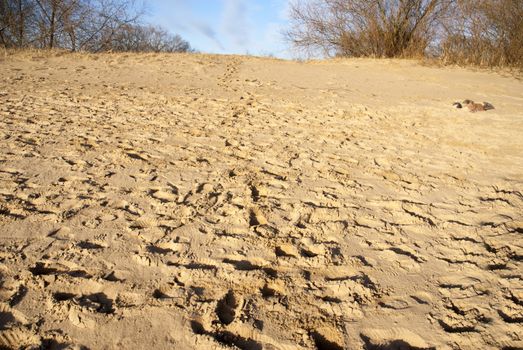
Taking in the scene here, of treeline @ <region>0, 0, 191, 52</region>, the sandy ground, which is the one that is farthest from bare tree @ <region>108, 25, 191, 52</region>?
the sandy ground

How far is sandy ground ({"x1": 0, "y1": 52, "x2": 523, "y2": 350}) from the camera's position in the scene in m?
1.86

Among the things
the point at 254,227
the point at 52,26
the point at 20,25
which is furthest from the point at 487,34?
the point at 20,25

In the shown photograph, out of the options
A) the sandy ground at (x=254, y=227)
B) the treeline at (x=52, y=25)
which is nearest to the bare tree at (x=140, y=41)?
the treeline at (x=52, y=25)

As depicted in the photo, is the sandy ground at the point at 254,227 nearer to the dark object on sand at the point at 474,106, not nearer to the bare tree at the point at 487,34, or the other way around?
the dark object on sand at the point at 474,106

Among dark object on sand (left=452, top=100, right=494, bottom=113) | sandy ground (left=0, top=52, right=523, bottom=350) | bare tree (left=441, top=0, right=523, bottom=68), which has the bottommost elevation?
sandy ground (left=0, top=52, right=523, bottom=350)

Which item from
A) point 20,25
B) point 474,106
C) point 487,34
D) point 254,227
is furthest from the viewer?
point 20,25

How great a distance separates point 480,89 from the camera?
7.73 meters

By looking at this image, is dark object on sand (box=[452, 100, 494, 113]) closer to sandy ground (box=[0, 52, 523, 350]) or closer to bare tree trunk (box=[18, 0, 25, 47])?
sandy ground (box=[0, 52, 523, 350])

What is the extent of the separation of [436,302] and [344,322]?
591 millimetres

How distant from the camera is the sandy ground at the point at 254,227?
1863 millimetres

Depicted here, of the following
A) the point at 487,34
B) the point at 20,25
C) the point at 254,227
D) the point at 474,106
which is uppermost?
the point at 20,25

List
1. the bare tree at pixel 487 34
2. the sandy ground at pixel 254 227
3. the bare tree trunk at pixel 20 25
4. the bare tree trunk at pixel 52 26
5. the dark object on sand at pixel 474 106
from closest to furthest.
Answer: the sandy ground at pixel 254 227, the dark object on sand at pixel 474 106, the bare tree at pixel 487 34, the bare tree trunk at pixel 52 26, the bare tree trunk at pixel 20 25

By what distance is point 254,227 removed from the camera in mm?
2682

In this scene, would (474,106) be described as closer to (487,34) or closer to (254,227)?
(254,227)
